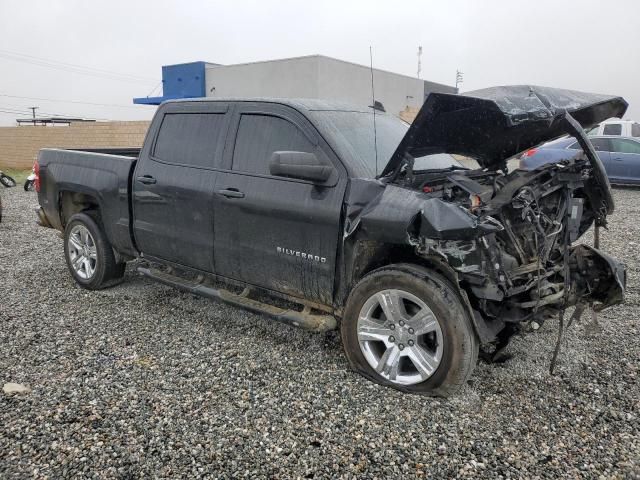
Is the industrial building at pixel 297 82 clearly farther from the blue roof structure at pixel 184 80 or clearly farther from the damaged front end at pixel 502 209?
the damaged front end at pixel 502 209

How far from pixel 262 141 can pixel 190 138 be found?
2.87 feet

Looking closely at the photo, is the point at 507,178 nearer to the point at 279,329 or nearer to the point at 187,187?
the point at 279,329

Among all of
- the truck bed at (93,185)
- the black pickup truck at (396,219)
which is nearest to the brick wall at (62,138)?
the truck bed at (93,185)

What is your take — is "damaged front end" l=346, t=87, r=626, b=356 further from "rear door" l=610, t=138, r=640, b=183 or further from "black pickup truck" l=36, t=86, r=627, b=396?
"rear door" l=610, t=138, r=640, b=183

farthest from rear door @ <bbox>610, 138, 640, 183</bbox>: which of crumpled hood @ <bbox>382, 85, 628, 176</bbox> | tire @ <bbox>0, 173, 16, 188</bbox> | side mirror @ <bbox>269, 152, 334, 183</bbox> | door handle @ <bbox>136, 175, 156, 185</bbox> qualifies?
tire @ <bbox>0, 173, 16, 188</bbox>

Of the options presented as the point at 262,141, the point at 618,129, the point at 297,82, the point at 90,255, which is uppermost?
the point at 297,82

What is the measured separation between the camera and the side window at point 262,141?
3.88m

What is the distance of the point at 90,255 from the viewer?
5477 millimetres

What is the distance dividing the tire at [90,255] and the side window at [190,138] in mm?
1187

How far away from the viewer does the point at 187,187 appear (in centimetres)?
440

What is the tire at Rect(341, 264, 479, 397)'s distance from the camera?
3152 millimetres

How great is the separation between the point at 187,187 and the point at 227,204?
52cm

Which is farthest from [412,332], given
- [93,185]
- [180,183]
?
[93,185]

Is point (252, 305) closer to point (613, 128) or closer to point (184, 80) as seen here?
point (613, 128)
